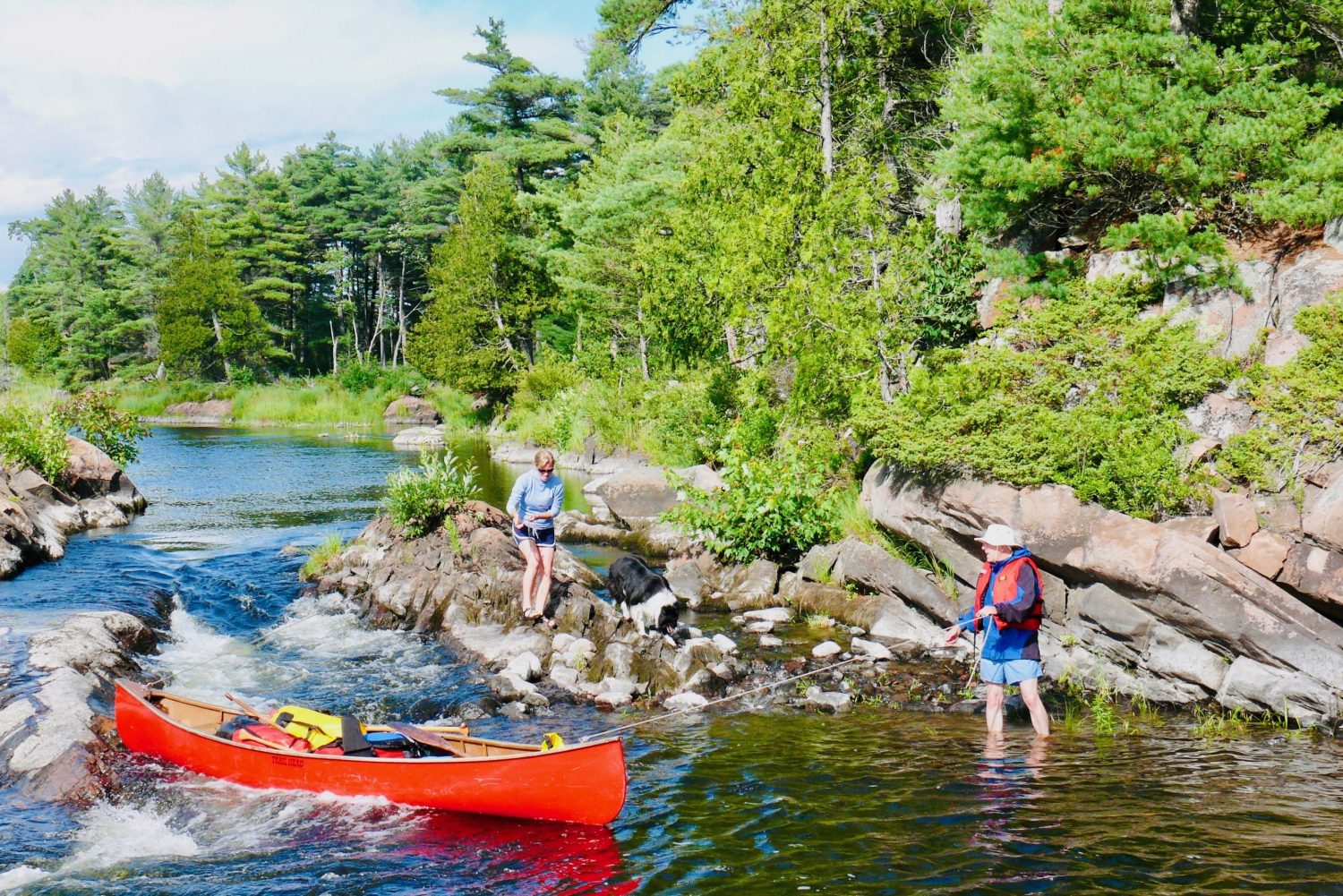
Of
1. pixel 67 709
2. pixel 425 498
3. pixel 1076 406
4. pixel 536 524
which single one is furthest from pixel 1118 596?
pixel 67 709

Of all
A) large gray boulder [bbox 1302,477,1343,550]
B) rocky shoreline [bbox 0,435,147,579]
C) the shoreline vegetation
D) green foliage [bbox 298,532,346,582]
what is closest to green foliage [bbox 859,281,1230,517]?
the shoreline vegetation

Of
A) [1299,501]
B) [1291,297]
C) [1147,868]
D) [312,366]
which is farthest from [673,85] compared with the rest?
[312,366]

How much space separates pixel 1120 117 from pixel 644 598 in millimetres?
9338

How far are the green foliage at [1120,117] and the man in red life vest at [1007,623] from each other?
22.5 feet

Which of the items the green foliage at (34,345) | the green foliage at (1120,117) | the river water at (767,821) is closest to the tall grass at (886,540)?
the river water at (767,821)

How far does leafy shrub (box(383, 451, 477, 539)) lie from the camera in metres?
15.0

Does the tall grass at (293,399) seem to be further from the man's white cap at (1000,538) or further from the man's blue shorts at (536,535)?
the man's white cap at (1000,538)

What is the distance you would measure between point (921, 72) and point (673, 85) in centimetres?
543

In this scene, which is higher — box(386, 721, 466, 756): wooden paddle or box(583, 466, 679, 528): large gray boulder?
box(583, 466, 679, 528): large gray boulder

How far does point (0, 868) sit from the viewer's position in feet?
23.0

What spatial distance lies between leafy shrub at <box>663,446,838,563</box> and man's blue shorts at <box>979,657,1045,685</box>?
592 cm

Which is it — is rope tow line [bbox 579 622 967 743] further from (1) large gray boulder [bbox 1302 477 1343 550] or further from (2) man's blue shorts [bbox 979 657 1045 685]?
(1) large gray boulder [bbox 1302 477 1343 550]

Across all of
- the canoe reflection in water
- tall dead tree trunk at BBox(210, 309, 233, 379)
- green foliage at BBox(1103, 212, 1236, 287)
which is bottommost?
the canoe reflection in water

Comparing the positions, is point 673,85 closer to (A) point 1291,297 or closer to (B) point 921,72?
(B) point 921,72
